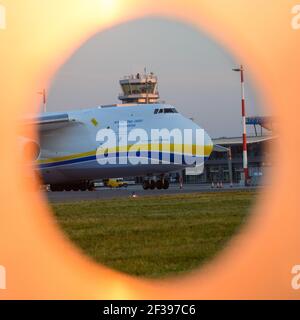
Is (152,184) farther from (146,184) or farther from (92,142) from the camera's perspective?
(92,142)

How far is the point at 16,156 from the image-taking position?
31312mm

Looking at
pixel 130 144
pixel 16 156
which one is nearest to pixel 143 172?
pixel 130 144

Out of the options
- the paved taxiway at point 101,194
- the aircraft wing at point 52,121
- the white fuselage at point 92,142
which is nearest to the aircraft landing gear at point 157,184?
the paved taxiway at point 101,194

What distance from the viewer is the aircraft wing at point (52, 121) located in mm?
32375

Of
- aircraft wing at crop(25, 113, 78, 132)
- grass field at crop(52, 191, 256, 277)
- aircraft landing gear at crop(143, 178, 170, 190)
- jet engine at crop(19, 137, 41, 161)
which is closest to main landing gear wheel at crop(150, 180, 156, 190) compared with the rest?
aircraft landing gear at crop(143, 178, 170, 190)

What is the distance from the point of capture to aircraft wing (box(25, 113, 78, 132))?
106ft

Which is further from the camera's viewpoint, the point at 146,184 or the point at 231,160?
the point at 231,160

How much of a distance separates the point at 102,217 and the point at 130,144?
16.5 metres

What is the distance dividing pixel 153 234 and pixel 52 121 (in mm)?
22711

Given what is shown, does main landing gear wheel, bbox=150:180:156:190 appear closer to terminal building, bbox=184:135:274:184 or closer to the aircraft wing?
the aircraft wing

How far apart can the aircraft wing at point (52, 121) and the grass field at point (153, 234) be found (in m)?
16.7

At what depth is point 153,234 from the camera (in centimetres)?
1041

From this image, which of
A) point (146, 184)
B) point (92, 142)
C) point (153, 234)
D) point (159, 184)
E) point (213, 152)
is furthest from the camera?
point (213, 152)

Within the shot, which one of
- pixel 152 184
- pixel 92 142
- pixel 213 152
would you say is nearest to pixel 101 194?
pixel 92 142
